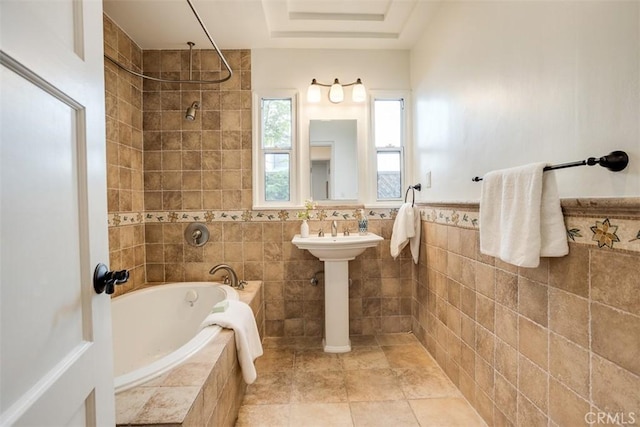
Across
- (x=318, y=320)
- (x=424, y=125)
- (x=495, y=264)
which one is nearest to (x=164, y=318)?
(x=318, y=320)

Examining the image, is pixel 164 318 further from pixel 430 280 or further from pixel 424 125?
pixel 424 125

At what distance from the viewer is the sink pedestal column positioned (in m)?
2.35

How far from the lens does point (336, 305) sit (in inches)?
92.7

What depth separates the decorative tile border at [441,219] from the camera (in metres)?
0.88

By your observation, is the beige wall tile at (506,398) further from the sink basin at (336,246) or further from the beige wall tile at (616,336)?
the sink basin at (336,246)

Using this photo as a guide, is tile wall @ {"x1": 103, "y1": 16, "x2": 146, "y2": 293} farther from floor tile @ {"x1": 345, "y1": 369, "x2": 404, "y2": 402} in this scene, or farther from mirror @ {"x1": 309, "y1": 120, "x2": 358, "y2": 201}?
floor tile @ {"x1": 345, "y1": 369, "x2": 404, "y2": 402}

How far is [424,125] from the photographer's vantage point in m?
2.39

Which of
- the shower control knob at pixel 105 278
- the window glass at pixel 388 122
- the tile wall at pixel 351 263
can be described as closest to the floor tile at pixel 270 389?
the tile wall at pixel 351 263

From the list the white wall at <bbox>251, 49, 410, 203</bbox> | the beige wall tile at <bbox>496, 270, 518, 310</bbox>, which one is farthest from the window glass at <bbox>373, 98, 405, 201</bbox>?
the beige wall tile at <bbox>496, 270, 518, 310</bbox>

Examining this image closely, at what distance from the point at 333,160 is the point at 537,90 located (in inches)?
65.5

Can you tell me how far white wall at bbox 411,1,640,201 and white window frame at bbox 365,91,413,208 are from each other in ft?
1.77

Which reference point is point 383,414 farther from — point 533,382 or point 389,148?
point 389,148
